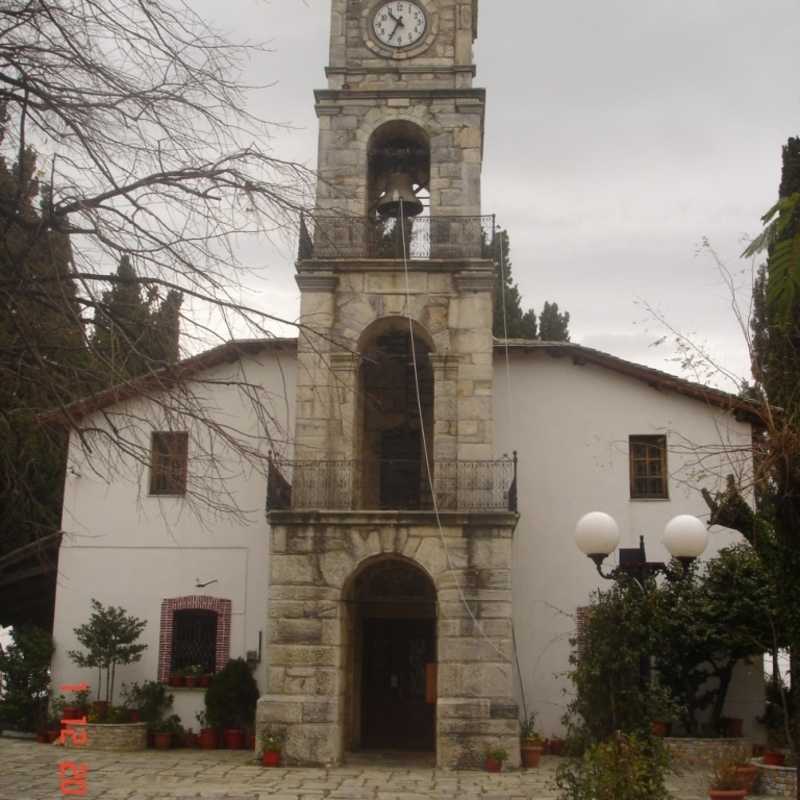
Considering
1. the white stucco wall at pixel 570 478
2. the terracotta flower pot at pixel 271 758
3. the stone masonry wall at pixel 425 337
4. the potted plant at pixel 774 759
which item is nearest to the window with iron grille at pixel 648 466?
the white stucco wall at pixel 570 478

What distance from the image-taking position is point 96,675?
784 inches

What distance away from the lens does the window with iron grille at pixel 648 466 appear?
20.2m

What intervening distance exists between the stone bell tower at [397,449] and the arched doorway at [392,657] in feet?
0.12

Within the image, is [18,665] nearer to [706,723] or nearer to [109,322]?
[706,723]

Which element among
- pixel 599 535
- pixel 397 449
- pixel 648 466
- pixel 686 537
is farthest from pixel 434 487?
pixel 686 537

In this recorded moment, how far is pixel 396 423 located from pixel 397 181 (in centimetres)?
469

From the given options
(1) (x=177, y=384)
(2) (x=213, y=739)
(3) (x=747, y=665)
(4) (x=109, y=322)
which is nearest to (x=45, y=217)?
(4) (x=109, y=322)

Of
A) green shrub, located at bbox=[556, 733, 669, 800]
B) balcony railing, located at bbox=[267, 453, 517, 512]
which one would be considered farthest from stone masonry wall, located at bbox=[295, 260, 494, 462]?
green shrub, located at bbox=[556, 733, 669, 800]

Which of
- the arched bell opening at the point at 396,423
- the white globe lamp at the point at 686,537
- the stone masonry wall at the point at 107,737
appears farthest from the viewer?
the arched bell opening at the point at 396,423

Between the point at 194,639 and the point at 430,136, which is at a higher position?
the point at 430,136

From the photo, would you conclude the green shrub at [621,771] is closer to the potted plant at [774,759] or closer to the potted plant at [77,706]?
the potted plant at [774,759]

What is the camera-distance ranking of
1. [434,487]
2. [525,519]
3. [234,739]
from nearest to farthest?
[434,487], [234,739], [525,519]
